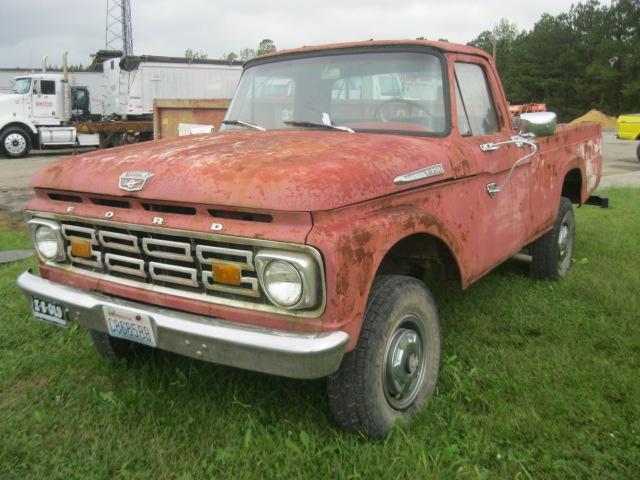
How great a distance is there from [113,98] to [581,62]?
146ft

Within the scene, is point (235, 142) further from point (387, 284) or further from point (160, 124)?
point (160, 124)

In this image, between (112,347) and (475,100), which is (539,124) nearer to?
(475,100)

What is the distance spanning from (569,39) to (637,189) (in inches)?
1951

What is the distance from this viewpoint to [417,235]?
2.98m

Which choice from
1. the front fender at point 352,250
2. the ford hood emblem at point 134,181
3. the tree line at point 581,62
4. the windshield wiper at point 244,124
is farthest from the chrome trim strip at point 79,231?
the tree line at point 581,62

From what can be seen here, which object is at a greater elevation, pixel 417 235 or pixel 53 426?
pixel 417 235

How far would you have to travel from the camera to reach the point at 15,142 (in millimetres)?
18312

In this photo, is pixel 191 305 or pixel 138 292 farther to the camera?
pixel 138 292

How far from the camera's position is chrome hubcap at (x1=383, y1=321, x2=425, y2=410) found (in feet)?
9.04

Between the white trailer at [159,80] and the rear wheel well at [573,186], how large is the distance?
14.3 metres

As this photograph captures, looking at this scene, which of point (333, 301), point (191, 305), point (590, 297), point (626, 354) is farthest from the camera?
point (590, 297)

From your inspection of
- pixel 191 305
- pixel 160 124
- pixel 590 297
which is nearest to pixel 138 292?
pixel 191 305

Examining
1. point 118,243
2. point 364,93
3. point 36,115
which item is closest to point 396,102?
point 364,93

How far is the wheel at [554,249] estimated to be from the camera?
193 inches
